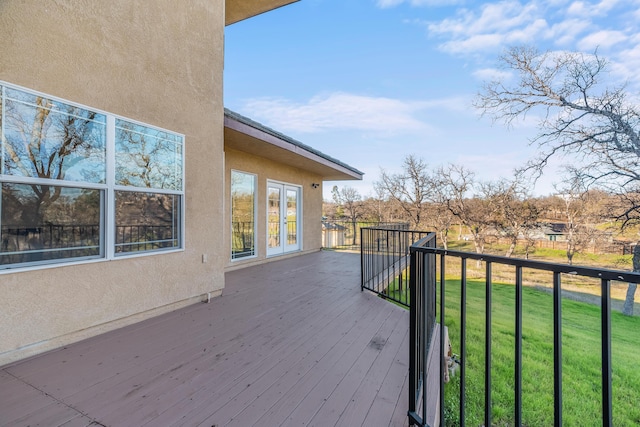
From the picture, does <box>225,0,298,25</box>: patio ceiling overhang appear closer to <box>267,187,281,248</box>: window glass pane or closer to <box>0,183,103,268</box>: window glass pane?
<box>267,187,281,248</box>: window glass pane

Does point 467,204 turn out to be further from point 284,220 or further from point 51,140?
point 51,140

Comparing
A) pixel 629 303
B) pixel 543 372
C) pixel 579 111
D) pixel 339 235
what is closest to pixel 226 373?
pixel 543 372

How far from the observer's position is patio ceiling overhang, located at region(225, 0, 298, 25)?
16.9 feet

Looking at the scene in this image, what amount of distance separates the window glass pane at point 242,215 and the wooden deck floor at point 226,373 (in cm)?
282

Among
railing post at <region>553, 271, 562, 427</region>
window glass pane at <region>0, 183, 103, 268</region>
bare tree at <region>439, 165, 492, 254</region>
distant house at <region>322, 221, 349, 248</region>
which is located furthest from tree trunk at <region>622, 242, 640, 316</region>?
window glass pane at <region>0, 183, 103, 268</region>

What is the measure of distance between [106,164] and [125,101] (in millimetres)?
720

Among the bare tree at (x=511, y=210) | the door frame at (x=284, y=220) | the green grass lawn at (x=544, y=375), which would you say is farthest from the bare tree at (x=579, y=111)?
the door frame at (x=284, y=220)

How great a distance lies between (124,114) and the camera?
3084 mm

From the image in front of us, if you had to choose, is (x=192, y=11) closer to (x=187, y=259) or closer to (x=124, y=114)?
(x=124, y=114)

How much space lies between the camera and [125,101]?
10.1ft

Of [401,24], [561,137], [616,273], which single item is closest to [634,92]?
[561,137]

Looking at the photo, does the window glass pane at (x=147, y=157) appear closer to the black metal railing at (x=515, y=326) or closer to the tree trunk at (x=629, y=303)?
the black metal railing at (x=515, y=326)

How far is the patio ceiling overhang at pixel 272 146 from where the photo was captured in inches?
192

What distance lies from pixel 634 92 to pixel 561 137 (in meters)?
2.04
